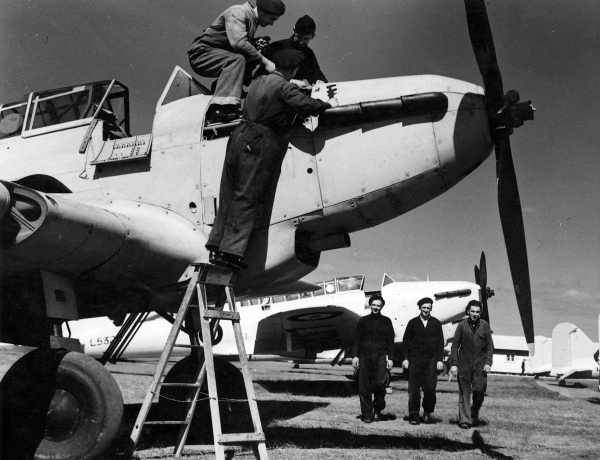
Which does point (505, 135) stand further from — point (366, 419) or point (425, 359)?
point (366, 419)

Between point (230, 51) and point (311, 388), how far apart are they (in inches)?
456

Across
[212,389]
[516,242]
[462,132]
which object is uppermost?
[462,132]

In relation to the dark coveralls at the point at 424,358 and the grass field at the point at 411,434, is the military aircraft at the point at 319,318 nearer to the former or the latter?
the grass field at the point at 411,434

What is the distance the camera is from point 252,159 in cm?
503

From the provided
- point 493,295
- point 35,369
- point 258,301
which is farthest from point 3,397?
point 258,301

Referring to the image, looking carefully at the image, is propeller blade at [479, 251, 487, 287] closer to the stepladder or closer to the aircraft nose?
the aircraft nose

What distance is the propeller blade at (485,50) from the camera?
5.52m

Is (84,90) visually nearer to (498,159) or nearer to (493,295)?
(498,159)

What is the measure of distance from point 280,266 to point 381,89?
1.89 m

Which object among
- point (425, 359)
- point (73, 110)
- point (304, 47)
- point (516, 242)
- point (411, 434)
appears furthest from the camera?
point (425, 359)

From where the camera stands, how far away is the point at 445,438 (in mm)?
7000

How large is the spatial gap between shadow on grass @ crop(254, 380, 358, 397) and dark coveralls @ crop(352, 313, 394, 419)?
485 centimetres


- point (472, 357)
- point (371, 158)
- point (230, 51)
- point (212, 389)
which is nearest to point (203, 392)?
point (212, 389)

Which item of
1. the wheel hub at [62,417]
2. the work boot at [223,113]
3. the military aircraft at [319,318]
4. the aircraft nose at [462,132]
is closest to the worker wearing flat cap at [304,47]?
the work boot at [223,113]
